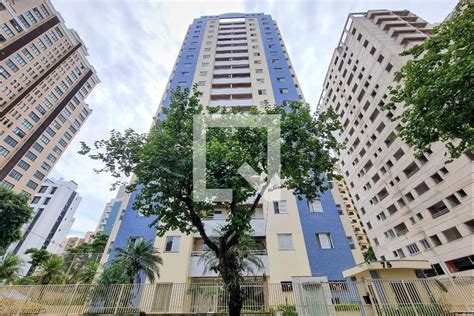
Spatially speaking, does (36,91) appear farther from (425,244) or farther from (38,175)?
(425,244)

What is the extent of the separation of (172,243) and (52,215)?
66878mm

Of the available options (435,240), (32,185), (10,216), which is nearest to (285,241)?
(435,240)

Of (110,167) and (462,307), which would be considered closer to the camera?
(462,307)

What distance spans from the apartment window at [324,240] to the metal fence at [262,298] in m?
6.58

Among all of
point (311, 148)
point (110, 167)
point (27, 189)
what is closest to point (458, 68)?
point (311, 148)

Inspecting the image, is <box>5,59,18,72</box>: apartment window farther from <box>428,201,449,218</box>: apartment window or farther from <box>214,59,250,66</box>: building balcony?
<box>428,201,449,218</box>: apartment window

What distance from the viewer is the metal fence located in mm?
9883

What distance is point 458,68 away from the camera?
260 inches

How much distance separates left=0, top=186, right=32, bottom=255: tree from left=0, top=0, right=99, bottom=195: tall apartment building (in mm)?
25830

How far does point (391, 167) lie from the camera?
31438mm

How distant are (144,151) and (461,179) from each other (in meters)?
29.2

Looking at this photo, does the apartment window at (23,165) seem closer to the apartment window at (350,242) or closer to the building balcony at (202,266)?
the building balcony at (202,266)

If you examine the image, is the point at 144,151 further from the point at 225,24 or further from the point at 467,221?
the point at 225,24
